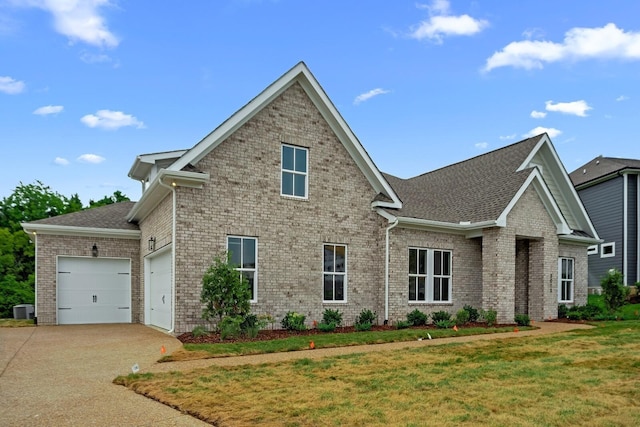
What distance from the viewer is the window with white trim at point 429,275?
1678 cm

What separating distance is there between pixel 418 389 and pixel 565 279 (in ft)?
52.6

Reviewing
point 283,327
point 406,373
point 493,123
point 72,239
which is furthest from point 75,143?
point 406,373

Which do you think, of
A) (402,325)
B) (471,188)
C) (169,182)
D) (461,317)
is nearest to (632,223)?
(471,188)

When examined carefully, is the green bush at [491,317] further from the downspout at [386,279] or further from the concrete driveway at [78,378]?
the concrete driveway at [78,378]

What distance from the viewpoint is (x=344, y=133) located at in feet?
51.0

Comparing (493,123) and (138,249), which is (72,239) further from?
(493,123)

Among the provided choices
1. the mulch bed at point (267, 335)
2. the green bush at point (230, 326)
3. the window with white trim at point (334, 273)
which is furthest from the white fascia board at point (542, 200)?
the green bush at point (230, 326)

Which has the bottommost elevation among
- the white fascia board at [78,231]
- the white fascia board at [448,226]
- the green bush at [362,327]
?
the green bush at [362,327]

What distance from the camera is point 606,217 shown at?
2916 cm

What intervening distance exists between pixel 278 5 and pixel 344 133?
4.24m

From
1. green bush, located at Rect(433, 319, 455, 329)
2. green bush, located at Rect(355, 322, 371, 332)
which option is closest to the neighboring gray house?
green bush, located at Rect(433, 319, 455, 329)

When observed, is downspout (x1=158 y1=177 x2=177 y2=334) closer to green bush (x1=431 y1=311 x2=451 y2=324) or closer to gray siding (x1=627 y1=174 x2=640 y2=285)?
green bush (x1=431 y1=311 x2=451 y2=324)

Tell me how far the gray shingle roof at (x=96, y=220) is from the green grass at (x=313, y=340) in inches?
336

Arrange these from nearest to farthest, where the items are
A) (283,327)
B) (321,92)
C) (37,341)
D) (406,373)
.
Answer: (406,373) < (37,341) < (283,327) < (321,92)
